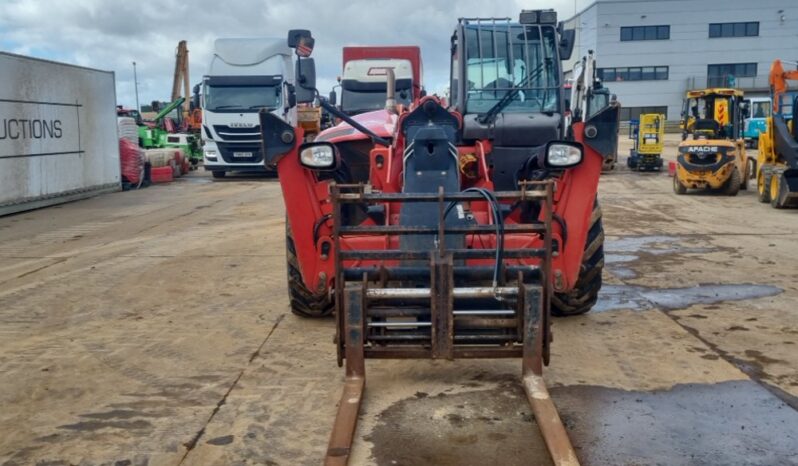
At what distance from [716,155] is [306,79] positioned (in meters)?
13.7

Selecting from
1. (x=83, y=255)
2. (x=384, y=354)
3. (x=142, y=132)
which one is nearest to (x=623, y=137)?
(x=142, y=132)

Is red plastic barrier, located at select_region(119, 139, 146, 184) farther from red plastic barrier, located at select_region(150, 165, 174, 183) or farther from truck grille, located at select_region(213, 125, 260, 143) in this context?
truck grille, located at select_region(213, 125, 260, 143)

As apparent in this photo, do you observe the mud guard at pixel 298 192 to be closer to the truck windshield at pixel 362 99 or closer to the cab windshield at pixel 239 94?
the truck windshield at pixel 362 99

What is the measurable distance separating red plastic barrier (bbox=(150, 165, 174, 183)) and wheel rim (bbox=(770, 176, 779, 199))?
53.0ft

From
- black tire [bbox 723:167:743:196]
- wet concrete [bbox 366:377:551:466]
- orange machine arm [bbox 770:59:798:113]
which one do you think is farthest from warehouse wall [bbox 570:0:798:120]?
wet concrete [bbox 366:377:551:466]

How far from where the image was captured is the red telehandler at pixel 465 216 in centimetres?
437

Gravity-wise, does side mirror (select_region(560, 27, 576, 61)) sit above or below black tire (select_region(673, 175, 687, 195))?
above

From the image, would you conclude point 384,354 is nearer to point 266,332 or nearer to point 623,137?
point 266,332

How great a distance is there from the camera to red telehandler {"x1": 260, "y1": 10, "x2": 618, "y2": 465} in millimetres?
4371

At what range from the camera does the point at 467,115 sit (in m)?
6.88

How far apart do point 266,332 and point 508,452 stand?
2821 millimetres

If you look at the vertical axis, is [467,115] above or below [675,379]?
above

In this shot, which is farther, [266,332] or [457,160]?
[266,332]

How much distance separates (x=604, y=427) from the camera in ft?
13.9
